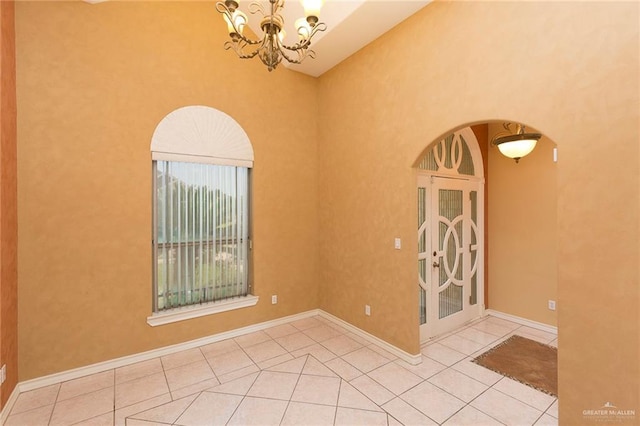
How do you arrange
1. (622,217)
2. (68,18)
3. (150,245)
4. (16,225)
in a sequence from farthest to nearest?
(150,245) → (68,18) → (16,225) → (622,217)

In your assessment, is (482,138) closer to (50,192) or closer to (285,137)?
(285,137)

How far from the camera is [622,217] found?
1.84m

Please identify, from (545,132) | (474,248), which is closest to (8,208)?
(545,132)

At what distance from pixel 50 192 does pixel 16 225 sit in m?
0.39

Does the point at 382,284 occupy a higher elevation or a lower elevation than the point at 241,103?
lower

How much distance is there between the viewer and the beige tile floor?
7.67 feet

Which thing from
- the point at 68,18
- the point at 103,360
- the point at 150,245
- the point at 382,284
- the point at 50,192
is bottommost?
the point at 103,360

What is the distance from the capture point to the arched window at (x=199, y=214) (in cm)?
340

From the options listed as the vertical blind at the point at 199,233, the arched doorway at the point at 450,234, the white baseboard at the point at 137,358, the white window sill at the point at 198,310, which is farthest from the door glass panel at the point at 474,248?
the vertical blind at the point at 199,233

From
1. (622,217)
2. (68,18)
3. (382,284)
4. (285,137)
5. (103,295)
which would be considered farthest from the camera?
(285,137)

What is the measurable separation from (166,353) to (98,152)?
7.76ft

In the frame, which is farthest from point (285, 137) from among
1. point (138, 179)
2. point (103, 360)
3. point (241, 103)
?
point (103, 360)

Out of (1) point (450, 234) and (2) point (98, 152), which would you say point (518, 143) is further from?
(2) point (98, 152)

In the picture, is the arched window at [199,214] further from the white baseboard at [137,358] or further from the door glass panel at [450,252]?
the door glass panel at [450,252]
